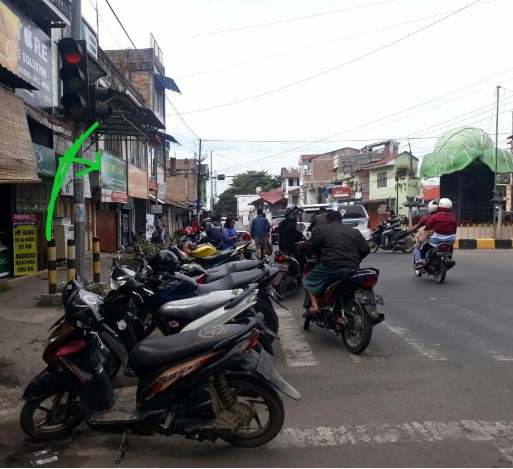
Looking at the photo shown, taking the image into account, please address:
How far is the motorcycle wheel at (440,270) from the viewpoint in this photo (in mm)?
10539

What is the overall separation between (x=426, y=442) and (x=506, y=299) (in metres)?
6.10

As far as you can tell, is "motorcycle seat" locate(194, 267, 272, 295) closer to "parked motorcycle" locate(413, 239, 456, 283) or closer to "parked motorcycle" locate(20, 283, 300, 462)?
"parked motorcycle" locate(20, 283, 300, 462)

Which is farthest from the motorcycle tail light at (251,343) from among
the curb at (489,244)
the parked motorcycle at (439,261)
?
the curb at (489,244)

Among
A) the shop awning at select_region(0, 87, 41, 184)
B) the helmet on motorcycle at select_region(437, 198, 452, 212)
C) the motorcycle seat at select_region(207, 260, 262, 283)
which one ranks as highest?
the shop awning at select_region(0, 87, 41, 184)

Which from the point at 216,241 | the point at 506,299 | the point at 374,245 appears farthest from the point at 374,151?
the point at 506,299

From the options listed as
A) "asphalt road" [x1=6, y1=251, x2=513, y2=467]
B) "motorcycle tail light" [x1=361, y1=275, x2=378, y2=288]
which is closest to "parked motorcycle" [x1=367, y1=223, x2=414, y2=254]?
"asphalt road" [x1=6, y1=251, x2=513, y2=467]

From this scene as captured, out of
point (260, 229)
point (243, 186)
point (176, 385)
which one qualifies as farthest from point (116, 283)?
point (243, 186)

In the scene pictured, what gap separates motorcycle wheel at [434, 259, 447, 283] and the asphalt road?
3071 mm

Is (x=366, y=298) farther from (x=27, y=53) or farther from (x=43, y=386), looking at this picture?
(x=27, y=53)

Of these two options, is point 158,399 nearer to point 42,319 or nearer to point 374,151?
point 42,319

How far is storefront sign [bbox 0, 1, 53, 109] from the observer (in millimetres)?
9937

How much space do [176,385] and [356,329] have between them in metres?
2.88

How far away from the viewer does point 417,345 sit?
5945mm

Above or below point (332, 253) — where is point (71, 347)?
below
